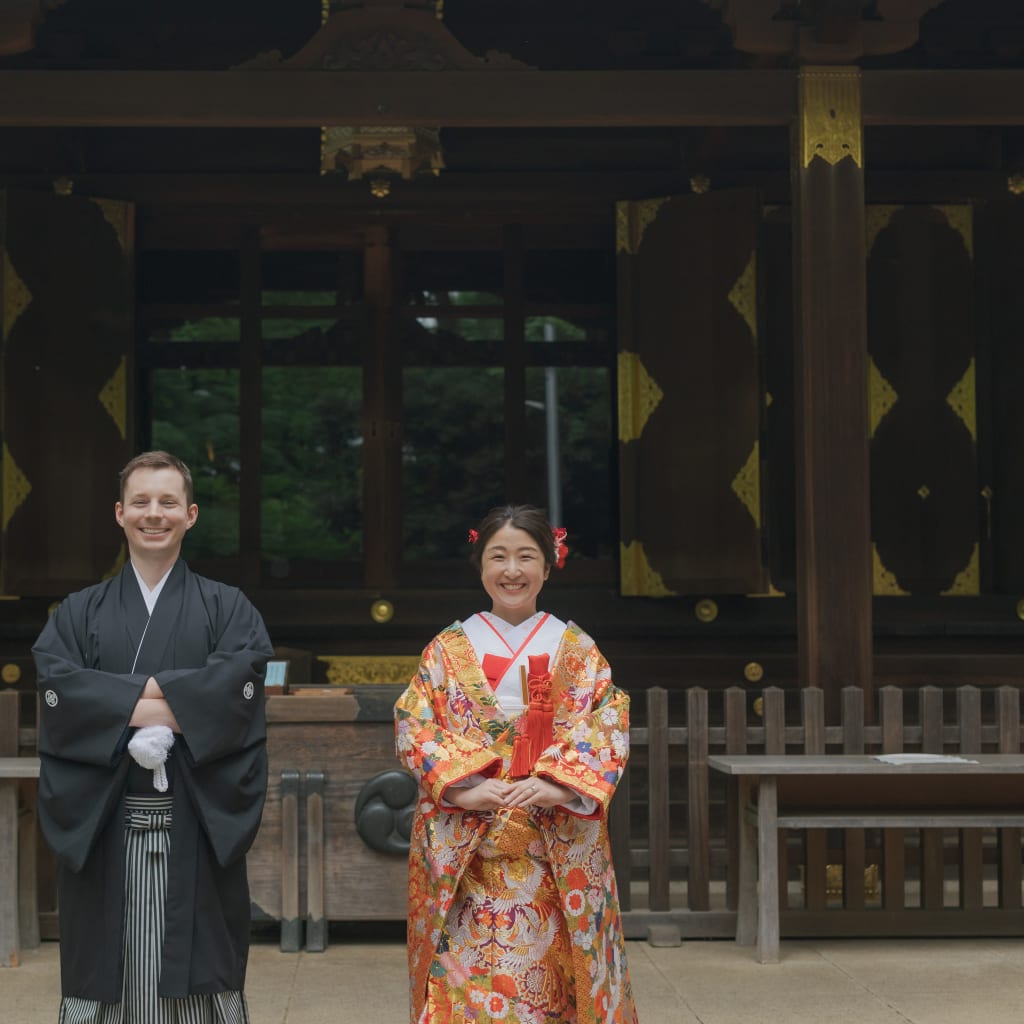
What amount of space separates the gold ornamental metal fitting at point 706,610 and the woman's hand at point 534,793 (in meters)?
4.68

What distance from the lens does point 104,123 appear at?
6.64m

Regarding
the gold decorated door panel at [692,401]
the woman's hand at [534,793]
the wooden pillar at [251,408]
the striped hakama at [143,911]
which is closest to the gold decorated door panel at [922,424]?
the gold decorated door panel at [692,401]

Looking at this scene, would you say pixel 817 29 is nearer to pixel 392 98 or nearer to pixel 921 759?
pixel 392 98

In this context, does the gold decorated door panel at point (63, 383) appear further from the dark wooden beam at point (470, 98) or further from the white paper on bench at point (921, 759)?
the white paper on bench at point (921, 759)

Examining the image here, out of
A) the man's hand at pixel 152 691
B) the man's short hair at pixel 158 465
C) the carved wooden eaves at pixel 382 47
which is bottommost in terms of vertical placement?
the man's hand at pixel 152 691

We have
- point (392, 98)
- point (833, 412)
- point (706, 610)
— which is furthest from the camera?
point (706, 610)

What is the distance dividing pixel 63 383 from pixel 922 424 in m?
4.60

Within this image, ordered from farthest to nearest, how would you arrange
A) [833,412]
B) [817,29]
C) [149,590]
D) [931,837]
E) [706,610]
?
[706,610] < [817,29] < [833,412] < [931,837] < [149,590]

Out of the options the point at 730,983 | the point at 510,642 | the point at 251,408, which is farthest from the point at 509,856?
the point at 251,408

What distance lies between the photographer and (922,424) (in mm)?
8477

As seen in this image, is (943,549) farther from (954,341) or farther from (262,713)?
(262,713)

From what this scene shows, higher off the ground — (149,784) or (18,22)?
(18,22)

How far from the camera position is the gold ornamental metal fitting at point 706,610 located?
331 inches

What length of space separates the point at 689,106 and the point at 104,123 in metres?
2.50
